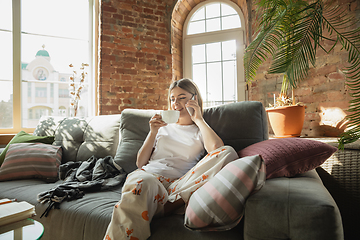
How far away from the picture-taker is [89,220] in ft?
3.67

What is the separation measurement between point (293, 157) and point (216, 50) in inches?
104

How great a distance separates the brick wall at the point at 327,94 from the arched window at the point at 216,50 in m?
0.96

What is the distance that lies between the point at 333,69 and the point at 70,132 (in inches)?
101

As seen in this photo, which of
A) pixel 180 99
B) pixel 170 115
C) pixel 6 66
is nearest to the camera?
pixel 170 115

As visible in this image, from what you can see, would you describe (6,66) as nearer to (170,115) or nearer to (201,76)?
(201,76)

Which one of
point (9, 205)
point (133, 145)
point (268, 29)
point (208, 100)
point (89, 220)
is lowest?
point (89, 220)

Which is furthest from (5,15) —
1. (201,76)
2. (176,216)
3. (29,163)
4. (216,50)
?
(176,216)

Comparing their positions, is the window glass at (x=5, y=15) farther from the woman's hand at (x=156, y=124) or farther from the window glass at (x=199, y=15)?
the woman's hand at (x=156, y=124)

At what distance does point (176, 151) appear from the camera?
1377 millimetres

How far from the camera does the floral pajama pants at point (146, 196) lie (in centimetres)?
89

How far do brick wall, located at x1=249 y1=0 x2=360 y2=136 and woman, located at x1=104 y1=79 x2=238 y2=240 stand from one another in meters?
1.49

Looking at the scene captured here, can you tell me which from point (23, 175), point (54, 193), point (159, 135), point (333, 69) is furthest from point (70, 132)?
point (333, 69)

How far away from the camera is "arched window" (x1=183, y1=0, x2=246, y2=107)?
3277 millimetres

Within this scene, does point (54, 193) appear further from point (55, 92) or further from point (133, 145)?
point (55, 92)
